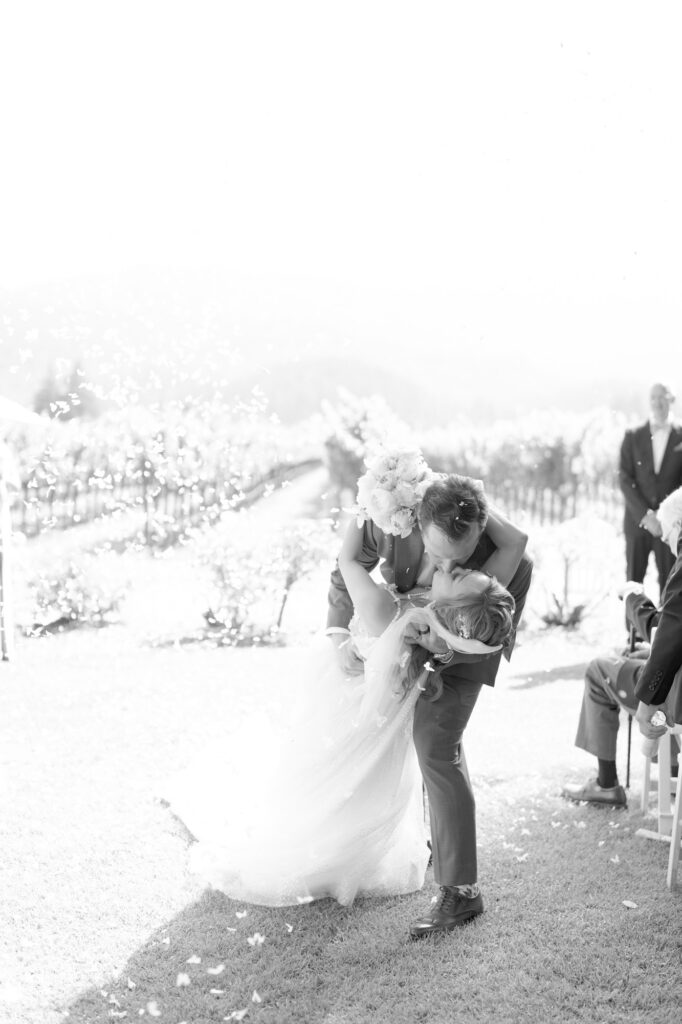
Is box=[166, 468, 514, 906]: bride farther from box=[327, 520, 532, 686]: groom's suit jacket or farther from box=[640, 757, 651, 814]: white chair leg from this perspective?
box=[640, 757, 651, 814]: white chair leg

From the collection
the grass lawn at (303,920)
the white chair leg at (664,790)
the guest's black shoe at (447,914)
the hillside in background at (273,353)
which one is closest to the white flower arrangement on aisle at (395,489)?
the guest's black shoe at (447,914)

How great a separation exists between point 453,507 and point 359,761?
0.88 m

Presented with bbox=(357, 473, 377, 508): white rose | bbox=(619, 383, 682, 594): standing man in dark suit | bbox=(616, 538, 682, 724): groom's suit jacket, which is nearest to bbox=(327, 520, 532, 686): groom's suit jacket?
bbox=(357, 473, 377, 508): white rose

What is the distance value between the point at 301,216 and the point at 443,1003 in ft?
27.5

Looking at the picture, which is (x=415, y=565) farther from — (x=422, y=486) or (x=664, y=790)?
(x=664, y=790)

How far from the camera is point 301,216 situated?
9.58 metres

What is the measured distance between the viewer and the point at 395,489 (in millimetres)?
2672

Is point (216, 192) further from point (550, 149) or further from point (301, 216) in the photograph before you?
point (550, 149)

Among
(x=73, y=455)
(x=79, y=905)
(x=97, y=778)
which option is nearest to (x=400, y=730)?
(x=79, y=905)

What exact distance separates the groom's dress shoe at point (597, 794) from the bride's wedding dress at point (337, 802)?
2.99 feet

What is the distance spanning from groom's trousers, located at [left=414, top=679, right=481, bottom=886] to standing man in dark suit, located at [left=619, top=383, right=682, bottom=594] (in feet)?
11.6

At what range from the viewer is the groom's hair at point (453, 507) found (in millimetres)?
2461

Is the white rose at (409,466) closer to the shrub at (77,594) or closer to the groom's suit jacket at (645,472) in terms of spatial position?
the groom's suit jacket at (645,472)

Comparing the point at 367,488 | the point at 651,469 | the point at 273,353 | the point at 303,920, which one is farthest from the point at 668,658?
the point at 273,353
